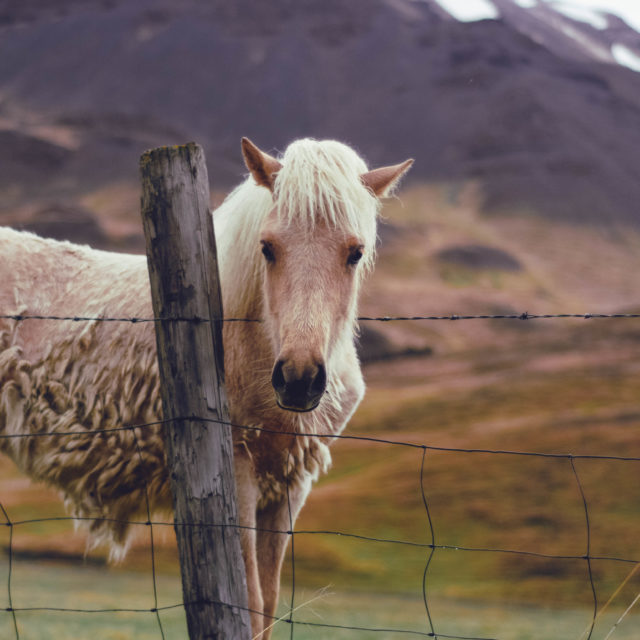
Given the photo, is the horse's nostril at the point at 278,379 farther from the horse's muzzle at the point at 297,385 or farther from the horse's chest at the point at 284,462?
the horse's chest at the point at 284,462

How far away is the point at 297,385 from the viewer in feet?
6.19

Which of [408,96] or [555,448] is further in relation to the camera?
[408,96]

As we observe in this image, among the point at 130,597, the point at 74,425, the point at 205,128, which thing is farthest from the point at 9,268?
the point at 205,128

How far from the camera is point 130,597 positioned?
6.30 meters

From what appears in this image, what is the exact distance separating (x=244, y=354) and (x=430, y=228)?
35.8 metres

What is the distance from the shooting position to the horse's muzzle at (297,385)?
74.1 inches

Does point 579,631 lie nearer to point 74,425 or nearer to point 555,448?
point 74,425

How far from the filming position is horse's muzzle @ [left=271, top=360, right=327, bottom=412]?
188 centimetres

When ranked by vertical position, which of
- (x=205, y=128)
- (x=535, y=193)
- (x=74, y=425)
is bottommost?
(x=205, y=128)

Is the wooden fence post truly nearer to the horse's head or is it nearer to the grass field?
the horse's head

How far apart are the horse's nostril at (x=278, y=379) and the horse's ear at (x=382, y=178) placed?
0.97 m

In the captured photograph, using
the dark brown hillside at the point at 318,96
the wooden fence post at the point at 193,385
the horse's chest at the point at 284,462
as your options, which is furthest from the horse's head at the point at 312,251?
the dark brown hillside at the point at 318,96

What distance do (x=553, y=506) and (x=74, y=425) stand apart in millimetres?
9297

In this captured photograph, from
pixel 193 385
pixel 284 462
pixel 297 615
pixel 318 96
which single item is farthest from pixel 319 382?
pixel 318 96
